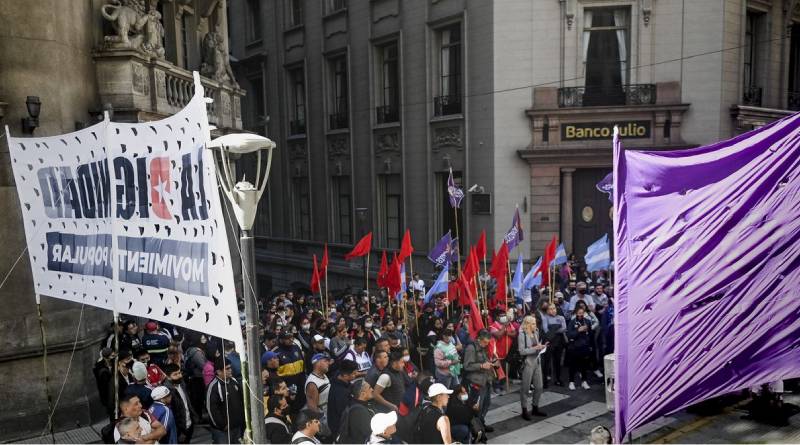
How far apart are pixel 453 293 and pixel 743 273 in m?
8.91

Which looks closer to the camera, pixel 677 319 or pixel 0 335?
pixel 677 319

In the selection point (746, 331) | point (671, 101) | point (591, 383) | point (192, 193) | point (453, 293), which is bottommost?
point (591, 383)

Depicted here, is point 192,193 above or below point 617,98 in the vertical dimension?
below

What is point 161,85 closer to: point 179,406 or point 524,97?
point 179,406

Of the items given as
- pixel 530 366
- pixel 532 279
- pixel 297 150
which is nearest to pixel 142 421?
pixel 530 366

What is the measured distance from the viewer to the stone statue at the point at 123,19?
1095 centimetres

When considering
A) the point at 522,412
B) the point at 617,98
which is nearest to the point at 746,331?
the point at 522,412

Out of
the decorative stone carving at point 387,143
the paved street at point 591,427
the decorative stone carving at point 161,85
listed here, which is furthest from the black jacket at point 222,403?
the decorative stone carving at point 387,143

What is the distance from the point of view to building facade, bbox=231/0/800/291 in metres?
18.9

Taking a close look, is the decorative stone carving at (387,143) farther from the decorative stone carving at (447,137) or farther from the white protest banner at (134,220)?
the white protest banner at (134,220)

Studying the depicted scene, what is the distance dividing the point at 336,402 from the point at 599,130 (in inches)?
540

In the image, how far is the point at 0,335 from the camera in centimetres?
961

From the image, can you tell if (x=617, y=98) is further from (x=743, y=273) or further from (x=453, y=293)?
(x=743, y=273)

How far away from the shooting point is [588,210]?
19.6 metres
